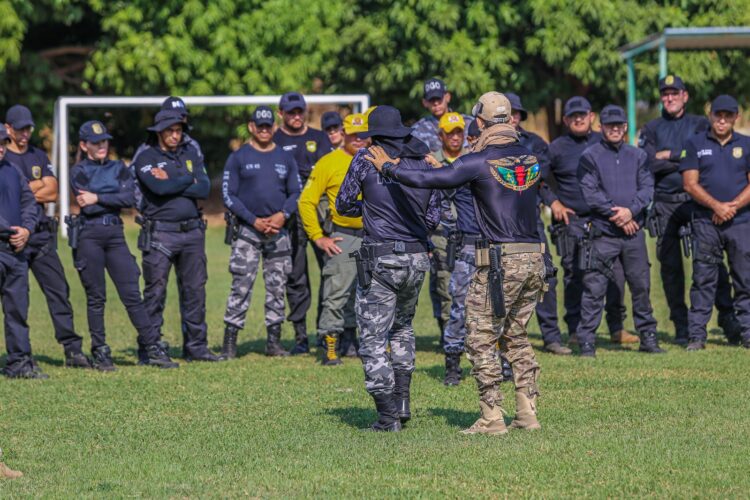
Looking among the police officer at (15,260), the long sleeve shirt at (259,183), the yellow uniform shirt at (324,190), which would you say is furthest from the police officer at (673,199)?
the police officer at (15,260)

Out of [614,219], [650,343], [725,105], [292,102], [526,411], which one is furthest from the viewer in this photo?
[292,102]

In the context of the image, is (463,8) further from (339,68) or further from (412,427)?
(412,427)

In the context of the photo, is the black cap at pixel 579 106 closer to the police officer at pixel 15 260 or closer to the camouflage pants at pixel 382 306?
the camouflage pants at pixel 382 306

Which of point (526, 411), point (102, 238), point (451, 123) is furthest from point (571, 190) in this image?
point (526, 411)

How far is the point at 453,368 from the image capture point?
35.9 feet

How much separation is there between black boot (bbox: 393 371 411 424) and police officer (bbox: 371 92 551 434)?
589 mm

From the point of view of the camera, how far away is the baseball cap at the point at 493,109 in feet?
28.0

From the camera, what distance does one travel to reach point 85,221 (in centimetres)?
1223

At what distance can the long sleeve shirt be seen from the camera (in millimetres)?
12867

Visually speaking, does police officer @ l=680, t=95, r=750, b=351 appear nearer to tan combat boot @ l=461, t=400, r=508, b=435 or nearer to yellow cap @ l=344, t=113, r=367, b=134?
yellow cap @ l=344, t=113, r=367, b=134

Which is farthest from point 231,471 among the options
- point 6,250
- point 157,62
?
point 157,62

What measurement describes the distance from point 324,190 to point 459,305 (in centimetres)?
179

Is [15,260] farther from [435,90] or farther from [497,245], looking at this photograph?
[497,245]

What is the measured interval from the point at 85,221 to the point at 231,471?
5.02 meters
